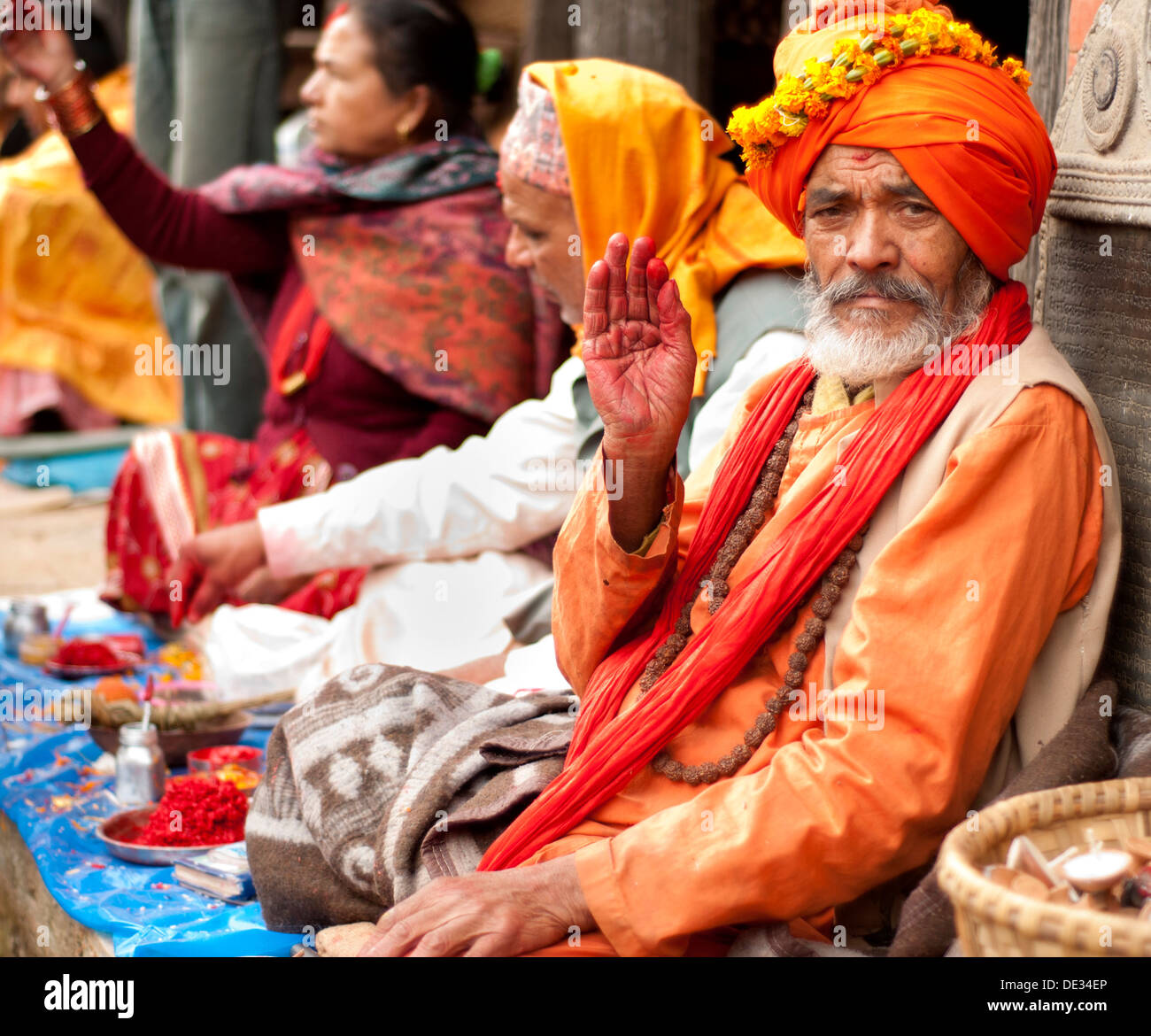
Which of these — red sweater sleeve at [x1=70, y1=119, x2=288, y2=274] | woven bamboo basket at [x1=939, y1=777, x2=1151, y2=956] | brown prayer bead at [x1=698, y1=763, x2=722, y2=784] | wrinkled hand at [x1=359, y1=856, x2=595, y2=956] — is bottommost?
wrinkled hand at [x1=359, y1=856, x2=595, y2=956]

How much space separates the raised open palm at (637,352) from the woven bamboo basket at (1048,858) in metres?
0.86

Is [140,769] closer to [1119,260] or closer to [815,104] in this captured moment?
[815,104]

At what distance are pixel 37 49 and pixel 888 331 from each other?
3.60 meters

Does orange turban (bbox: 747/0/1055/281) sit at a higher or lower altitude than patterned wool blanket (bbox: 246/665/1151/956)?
higher

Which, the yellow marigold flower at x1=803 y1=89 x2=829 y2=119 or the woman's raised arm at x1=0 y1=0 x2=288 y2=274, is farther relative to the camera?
the woman's raised arm at x1=0 y1=0 x2=288 y2=274

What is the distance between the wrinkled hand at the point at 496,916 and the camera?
2.29 metres

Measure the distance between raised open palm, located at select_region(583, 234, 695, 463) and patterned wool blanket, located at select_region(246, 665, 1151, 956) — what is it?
64cm

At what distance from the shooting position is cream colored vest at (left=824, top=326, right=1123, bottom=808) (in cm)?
234

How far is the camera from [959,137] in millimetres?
2428

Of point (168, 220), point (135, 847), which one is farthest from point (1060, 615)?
point (168, 220)

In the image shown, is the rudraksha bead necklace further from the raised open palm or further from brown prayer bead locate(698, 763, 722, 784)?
the raised open palm

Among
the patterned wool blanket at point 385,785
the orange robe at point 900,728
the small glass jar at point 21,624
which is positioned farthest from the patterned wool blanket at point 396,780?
the small glass jar at point 21,624

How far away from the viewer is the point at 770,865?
221cm

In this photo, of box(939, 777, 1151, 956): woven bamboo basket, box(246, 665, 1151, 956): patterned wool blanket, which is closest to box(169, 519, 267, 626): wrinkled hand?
box(246, 665, 1151, 956): patterned wool blanket
